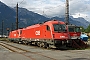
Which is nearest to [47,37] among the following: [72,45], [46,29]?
[46,29]

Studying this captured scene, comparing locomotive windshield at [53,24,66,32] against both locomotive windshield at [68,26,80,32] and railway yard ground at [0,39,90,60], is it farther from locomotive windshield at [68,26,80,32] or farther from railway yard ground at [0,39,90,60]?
railway yard ground at [0,39,90,60]

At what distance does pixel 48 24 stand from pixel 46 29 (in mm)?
675

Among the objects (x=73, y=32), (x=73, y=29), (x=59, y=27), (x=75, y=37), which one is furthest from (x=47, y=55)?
(x=73, y=29)

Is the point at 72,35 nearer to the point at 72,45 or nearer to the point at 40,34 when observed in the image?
the point at 72,45

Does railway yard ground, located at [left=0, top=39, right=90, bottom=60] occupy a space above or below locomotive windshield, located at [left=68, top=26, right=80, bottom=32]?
below

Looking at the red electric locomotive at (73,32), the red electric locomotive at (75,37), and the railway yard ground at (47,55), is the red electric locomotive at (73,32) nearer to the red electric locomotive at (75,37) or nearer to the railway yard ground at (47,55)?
the red electric locomotive at (75,37)

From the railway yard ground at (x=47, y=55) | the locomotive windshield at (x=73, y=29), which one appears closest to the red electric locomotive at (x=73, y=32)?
the locomotive windshield at (x=73, y=29)

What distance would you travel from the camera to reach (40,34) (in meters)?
30.2

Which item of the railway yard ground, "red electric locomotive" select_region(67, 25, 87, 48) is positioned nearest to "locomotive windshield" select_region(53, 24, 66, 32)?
"red electric locomotive" select_region(67, 25, 87, 48)

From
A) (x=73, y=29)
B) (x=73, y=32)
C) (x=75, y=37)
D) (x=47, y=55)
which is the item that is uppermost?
(x=73, y=29)

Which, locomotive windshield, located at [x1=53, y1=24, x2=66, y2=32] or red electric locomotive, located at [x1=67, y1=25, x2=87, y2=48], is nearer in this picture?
locomotive windshield, located at [x1=53, y1=24, x2=66, y2=32]

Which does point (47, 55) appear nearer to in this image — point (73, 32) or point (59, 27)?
point (59, 27)

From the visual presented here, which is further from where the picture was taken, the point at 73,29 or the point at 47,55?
the point at 73,29

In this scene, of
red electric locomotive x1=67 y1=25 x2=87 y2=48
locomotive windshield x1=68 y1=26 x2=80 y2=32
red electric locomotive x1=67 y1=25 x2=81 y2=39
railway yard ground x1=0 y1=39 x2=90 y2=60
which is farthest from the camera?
locomotive windshield x1=68 y1=26 x2=80 y2=32
